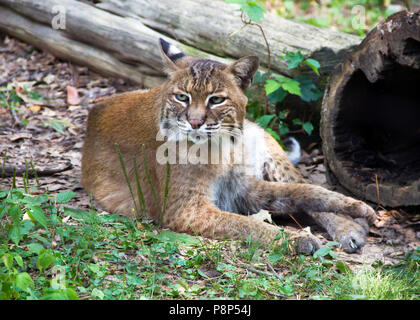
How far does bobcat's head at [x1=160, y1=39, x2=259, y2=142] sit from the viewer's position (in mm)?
4367

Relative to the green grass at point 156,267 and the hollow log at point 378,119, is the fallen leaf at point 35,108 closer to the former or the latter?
the green grass at point 156,267

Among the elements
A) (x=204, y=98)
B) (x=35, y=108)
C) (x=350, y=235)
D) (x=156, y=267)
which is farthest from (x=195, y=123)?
(x=35, y=108)

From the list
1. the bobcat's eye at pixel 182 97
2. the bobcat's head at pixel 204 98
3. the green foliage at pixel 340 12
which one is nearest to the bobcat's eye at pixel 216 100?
the bobcat's head at pixel 204 98

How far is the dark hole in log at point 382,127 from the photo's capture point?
5.11 metres

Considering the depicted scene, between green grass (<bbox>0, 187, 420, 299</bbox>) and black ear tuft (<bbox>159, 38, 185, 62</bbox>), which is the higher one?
black ear tuft (<bbox>159, 38, 185, 62</bbox>)

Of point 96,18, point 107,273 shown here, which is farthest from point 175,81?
point 96,18

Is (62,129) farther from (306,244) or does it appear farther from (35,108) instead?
(306,244)

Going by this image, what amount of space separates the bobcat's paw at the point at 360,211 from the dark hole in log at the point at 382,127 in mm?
405

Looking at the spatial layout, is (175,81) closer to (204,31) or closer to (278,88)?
(278,88)

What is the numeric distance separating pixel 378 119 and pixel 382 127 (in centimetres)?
12

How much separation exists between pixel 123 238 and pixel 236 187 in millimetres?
1360

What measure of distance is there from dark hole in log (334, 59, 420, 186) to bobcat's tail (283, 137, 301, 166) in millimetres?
822

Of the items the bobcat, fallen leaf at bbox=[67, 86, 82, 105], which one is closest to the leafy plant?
the bobcat

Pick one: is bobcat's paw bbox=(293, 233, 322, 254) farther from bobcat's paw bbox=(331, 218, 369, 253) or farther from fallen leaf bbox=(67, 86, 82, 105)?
fallen leaf bbox=(67, 86, 82, 105)
